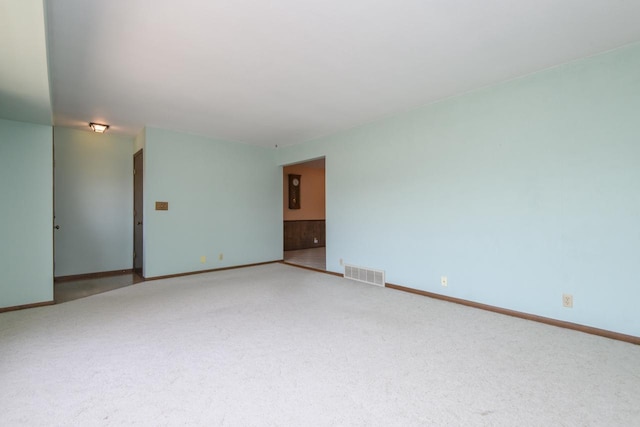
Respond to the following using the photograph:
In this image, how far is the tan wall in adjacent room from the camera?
8.09 m

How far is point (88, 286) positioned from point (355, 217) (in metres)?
4.11

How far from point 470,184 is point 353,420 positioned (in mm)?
2786

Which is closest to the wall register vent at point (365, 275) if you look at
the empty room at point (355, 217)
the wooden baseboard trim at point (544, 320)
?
the empty room at point (355, 217)

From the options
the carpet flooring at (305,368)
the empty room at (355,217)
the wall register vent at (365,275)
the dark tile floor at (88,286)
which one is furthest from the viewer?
the wall register vent at (365,275)

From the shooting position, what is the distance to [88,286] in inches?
169

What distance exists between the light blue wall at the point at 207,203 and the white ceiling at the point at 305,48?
1.15m

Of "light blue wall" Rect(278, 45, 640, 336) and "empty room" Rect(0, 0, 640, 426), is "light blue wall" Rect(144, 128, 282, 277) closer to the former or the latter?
"empty room" Rect(0, 0, 640, 426)

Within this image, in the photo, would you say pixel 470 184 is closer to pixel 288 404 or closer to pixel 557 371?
pixel 557 371

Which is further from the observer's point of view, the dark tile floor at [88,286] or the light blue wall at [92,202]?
the light blue wall at [92,202]

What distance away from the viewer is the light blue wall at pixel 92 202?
468 cm

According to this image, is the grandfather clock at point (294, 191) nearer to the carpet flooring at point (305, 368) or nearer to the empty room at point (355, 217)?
the empty room at point (355, 217)

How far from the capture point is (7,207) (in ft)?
10.7

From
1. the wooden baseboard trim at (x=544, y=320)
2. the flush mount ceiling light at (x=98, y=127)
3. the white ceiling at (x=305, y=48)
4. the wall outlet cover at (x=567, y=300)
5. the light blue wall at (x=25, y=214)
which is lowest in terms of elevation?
the wooden baseboard trim at (x=544, y=320)

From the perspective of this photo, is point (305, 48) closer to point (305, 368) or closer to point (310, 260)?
point (305, 368)
